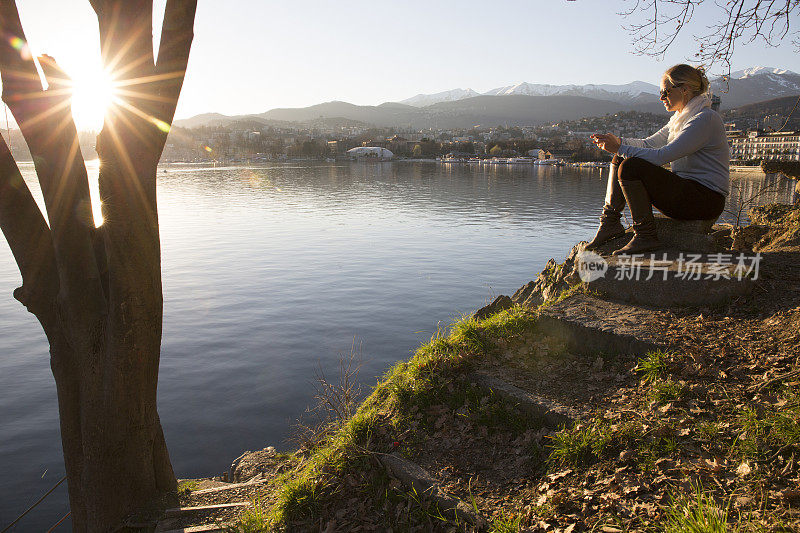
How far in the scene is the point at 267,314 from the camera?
14.3 m

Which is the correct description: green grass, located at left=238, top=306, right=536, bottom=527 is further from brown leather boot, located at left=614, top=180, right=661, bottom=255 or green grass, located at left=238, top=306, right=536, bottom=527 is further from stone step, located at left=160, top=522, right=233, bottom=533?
brown leather boot, located at left=614, top=180, right=661, bottom=255

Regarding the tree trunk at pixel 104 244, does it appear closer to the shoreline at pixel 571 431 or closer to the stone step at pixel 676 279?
the shoreline at pixel 571 431

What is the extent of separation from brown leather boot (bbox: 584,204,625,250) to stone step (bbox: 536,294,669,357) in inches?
48.8

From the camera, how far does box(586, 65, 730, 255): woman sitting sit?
17.1 feet

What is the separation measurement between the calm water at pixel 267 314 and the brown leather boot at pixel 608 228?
5.40m

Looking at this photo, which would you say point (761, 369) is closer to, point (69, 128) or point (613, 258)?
point (613, 258)

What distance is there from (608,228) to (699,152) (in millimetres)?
1440

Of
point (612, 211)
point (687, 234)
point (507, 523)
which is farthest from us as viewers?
point (612, 211)

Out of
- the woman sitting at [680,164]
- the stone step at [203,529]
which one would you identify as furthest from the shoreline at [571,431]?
the woman sitting at [680,164]

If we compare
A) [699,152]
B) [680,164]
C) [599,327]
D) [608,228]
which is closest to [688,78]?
[699,152]

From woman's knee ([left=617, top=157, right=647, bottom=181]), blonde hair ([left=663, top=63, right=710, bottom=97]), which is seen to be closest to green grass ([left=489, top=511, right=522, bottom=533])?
woman's knee ([left=617, top=157, right=647, bottom=181])

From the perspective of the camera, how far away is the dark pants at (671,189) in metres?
5.45

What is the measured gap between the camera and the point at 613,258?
597cm

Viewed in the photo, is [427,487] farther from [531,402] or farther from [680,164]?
[680,164]
